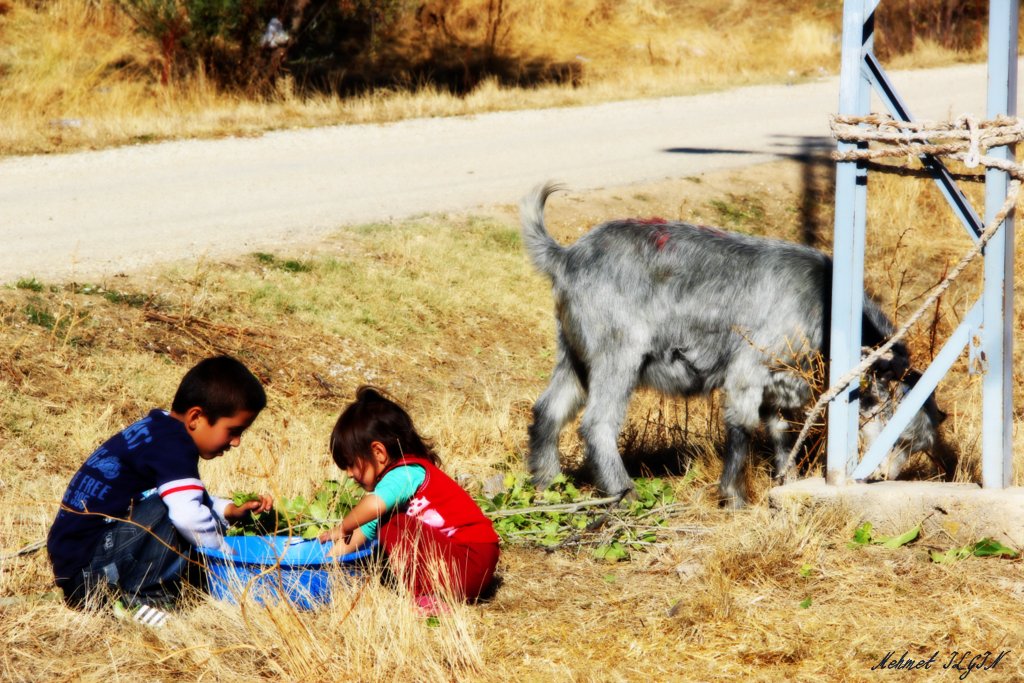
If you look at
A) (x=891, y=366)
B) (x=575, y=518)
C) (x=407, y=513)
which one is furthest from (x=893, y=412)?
(x=407, y=513)

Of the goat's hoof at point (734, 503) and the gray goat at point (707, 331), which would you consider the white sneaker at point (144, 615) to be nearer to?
the gray goat at point (707, 331)

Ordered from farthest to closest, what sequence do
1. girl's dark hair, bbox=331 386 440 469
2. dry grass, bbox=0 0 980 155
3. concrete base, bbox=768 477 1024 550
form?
dry grass, bbox=0 0 980 155
concrete base, bbox=768 477 1024 550
girl's dark hair, bbox=331 386 440 469

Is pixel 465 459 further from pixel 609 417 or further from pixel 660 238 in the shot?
pixel 660 238

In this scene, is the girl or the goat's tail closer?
the girl

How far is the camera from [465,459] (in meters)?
6.12

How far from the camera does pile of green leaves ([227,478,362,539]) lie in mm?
4816

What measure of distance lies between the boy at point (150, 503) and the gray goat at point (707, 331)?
1.69 metres

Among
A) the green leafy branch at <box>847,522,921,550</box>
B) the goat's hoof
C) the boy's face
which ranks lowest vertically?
the goat's hoof

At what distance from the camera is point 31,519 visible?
494 centimetres

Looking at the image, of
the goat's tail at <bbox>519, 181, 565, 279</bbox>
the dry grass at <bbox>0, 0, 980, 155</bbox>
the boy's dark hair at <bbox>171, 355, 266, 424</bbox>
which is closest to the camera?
the boy's dark hair at <bbox>171, 355, 266, 424</bbox>

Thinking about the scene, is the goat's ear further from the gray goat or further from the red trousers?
the red trousers

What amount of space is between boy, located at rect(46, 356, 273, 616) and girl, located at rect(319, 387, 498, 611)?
41cm

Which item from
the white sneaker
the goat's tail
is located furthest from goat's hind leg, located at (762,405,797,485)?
the white sneaker

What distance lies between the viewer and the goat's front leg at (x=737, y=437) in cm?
512
